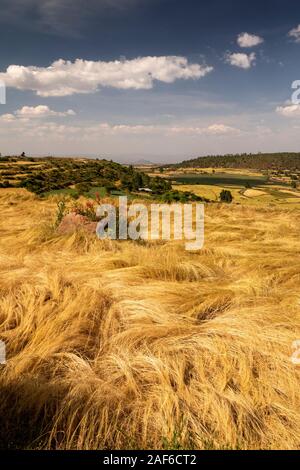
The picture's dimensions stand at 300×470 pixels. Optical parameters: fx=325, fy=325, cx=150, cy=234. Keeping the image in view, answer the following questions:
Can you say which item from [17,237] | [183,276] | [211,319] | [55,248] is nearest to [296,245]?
[183,276]

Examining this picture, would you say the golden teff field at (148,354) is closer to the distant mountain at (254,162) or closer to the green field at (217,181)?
the green field at (217,181)

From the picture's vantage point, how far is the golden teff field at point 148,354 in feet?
6.13

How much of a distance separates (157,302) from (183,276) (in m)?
1.10

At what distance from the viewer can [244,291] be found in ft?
12.8

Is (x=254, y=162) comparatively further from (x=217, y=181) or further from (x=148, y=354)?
(x=148, y=354)

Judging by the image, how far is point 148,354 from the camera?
261cm

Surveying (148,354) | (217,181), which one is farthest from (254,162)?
(148,354)

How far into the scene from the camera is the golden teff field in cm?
187

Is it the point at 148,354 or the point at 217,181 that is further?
the point at 217,181

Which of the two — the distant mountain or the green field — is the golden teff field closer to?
the green field

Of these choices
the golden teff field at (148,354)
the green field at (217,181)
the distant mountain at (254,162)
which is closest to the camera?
the golden teff field at (148,354)

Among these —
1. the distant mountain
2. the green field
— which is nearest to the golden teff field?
the green field

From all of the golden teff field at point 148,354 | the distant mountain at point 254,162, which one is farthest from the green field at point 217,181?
the distant mountain at point 254,162
